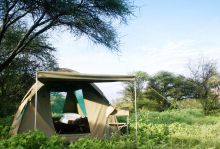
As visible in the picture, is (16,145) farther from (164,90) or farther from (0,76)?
(164,90)

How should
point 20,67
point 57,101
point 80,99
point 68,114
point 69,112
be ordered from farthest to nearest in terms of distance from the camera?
point 20,67
point 69,112
point 57,101
point 68,114
point 80,99

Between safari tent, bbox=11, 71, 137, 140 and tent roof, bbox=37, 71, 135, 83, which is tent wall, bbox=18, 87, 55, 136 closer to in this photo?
safari tent, bbox=11, 71, 137, 140

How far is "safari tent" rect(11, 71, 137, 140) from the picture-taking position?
11109 mm

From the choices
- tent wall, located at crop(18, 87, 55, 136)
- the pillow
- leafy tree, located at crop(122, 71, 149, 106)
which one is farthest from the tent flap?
leafy tree, located at crop(122, 71, 149, 106)

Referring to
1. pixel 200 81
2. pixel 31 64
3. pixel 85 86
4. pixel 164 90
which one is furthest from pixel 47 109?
pixel 164 90

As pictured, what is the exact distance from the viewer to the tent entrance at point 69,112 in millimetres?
13320

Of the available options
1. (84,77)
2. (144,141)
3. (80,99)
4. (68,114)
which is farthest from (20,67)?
(144,141)

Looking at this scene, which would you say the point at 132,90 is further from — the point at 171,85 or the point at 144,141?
the point at 144,141

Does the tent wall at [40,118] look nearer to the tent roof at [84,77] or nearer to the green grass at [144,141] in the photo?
Result: the green grass at [144,141]

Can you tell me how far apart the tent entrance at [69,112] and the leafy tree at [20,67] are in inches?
193

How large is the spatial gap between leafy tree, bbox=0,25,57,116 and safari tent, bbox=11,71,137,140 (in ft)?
20.4

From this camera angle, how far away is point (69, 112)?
15664mm

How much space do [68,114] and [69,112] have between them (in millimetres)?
986

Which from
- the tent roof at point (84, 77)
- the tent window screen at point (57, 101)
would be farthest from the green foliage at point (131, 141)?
A: the tent window screen at point (57, 101)
